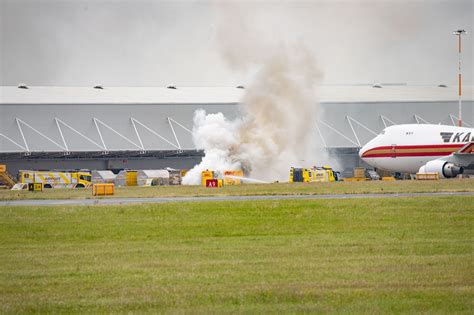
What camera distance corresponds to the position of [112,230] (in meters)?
31.0

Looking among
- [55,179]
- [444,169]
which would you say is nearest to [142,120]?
[55,179]

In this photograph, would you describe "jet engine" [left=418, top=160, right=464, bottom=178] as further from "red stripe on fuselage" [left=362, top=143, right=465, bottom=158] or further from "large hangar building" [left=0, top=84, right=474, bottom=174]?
"large hangar building" [left=0, top=84, right=474, bottom=174]

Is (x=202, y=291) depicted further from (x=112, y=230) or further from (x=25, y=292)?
(x=112, y=230)

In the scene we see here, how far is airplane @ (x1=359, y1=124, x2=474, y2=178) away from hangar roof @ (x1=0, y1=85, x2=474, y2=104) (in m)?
21.4

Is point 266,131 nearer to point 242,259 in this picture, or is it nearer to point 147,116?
point 147,116

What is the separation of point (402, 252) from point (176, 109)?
83.9m

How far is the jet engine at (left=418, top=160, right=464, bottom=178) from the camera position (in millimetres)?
77688

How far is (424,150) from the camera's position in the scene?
8469 centimetres

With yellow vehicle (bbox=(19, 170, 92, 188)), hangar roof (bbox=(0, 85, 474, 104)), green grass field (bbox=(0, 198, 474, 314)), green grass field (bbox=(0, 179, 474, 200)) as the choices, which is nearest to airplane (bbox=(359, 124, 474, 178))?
green grass field (bbox=(0, 179, 474, 200))

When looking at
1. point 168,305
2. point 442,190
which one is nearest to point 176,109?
point 442,190

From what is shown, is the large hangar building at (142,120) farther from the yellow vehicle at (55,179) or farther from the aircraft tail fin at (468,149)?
the aircraft tail fin at (468,149)

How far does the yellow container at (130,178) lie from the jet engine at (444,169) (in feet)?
89.6

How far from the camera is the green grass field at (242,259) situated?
59.1 feet

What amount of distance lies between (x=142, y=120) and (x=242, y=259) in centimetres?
8298
